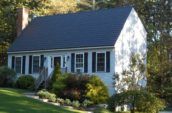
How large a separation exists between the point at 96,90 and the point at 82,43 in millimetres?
6336

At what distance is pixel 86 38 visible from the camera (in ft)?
132

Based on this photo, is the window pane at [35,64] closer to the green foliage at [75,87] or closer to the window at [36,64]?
the window at [36,64]

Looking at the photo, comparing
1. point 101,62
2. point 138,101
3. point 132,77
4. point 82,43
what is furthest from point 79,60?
point 138,101

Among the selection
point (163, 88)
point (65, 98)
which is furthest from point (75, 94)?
point (163, 88)

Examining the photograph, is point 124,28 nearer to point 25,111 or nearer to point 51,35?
point 51,35

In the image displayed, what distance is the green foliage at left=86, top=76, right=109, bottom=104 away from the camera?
34.4m

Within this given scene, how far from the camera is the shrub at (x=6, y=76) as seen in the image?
4184cm

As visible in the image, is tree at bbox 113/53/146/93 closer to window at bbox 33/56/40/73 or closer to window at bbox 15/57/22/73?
window at bbox 33/56/40/73

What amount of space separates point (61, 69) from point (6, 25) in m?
15.1

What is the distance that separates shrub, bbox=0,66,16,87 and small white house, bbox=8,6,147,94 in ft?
5.35

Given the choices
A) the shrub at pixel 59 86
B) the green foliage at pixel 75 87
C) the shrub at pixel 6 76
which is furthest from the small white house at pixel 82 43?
the shrub at pixel 59 86

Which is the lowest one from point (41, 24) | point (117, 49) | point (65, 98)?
point (65, 98)

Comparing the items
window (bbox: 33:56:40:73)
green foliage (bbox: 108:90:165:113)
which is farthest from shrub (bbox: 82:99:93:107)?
window (bbox: 33:56:40:73)

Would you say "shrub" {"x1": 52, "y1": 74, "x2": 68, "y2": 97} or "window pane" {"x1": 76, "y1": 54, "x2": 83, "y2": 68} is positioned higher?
"window pane" {"x1": 76, "y1": 54, "x2": 83, "y2": 68}
